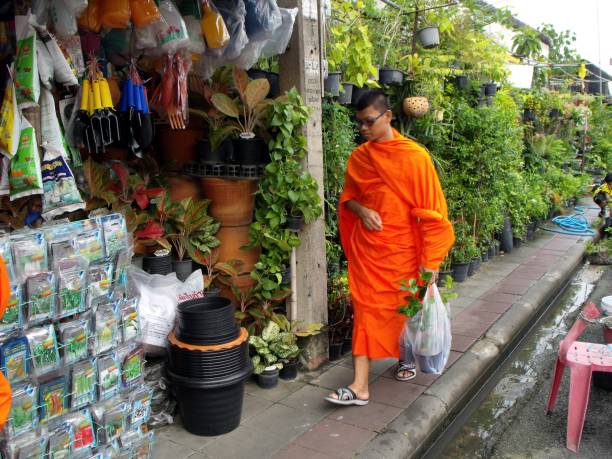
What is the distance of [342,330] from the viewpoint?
187 inches

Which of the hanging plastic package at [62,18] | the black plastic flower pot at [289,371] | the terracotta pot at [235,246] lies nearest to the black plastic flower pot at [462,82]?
the terracotta pot at [235,246]

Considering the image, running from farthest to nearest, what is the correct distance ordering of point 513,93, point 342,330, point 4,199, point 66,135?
point 513,93 < point 342,330 < point 66,135 < point 4,199

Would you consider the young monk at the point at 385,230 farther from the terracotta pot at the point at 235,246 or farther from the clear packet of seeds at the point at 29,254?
the clear packet of seeds at the point at 29,254

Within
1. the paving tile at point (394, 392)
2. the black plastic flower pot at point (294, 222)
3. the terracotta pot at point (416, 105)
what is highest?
the terracotta pot at point (416, 105)

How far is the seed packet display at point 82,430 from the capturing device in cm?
271

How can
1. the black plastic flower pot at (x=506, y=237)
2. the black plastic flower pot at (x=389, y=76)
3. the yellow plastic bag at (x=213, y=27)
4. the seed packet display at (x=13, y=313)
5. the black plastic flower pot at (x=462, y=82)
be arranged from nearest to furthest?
the seed packet display at (x=13, y=313)
the yellow plastic bag at (x=213, y=27)
the black plastic flower pot at (x=389, y=76)
the black plastic flower pot at (x=462, y=82)
the black plastic flower pot at (x=506, y=237)

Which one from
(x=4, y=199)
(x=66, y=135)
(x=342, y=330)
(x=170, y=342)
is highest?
(x=66, y=135)

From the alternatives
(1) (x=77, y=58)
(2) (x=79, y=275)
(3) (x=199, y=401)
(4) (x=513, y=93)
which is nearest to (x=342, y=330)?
(3) (x=199, y=401)

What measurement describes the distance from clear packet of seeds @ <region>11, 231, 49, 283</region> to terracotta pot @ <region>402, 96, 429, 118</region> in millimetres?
4769

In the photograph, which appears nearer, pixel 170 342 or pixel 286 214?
pixel 170 342

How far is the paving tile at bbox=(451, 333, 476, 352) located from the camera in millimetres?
5066

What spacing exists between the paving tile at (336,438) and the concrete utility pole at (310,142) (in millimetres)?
857

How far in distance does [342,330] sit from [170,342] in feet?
5.46

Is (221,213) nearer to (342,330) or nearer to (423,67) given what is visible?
(342,330)
